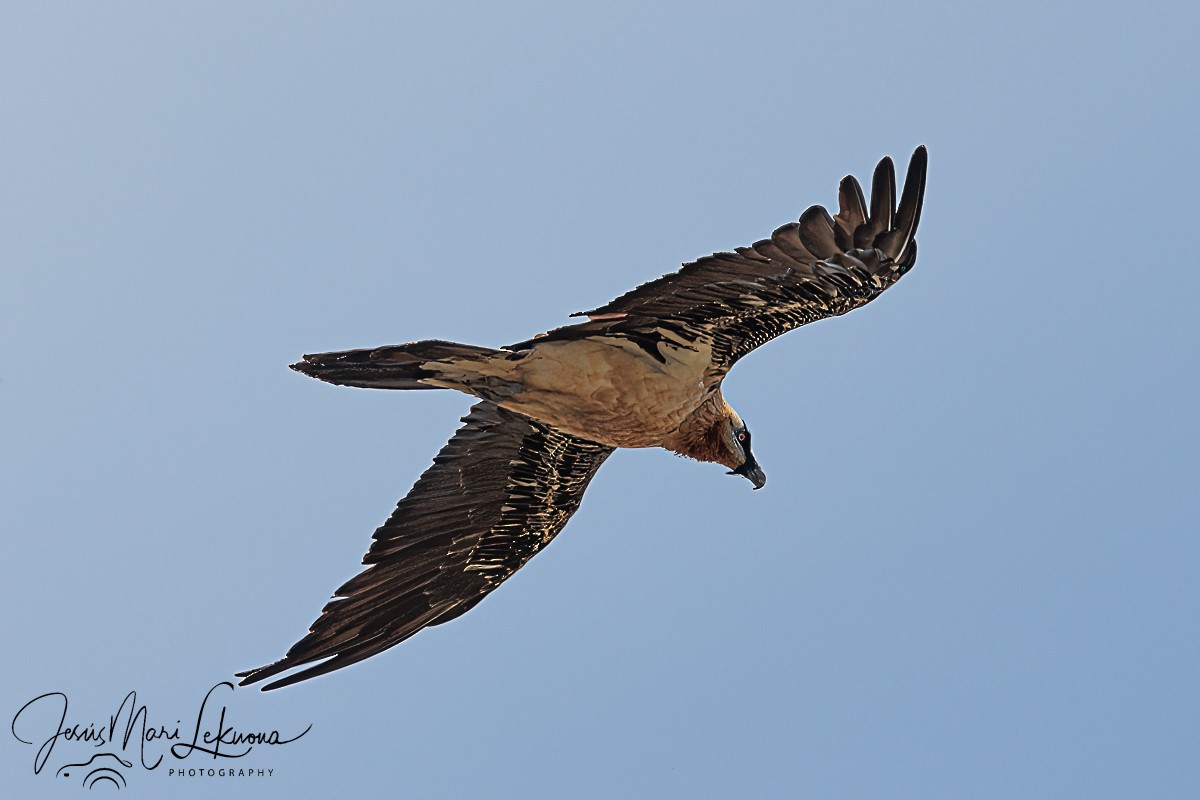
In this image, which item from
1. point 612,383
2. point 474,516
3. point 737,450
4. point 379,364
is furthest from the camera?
point 474,516

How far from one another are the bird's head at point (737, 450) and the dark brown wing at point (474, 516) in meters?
1.15

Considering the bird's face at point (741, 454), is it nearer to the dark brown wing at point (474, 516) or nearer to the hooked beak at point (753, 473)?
the hooked beak at point (753, 473)

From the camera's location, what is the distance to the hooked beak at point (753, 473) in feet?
34.4

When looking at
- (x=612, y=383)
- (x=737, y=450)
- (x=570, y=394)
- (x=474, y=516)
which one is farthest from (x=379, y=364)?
(x=737, y=450)

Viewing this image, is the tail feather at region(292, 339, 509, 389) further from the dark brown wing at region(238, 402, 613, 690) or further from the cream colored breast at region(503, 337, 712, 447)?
the dark brown wing at region(238, 402, 613, 690)

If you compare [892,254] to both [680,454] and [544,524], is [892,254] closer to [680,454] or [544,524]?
[680,454]

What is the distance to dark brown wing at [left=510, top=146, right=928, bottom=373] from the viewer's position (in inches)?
330

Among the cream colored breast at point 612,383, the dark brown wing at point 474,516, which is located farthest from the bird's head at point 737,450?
the dark brown wing at point 474,516

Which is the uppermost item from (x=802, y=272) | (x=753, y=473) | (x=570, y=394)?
(x=802, y=272)

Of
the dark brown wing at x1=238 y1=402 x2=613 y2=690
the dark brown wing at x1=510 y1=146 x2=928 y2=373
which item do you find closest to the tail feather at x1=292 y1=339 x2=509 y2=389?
the dark brown wing at x1=510 y1=146 x2=928 y2=373

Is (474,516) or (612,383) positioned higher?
(612,383)

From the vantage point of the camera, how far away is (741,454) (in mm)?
10406

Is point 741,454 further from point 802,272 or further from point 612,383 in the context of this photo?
point 802,272

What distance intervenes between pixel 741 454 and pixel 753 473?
0.69 ft
